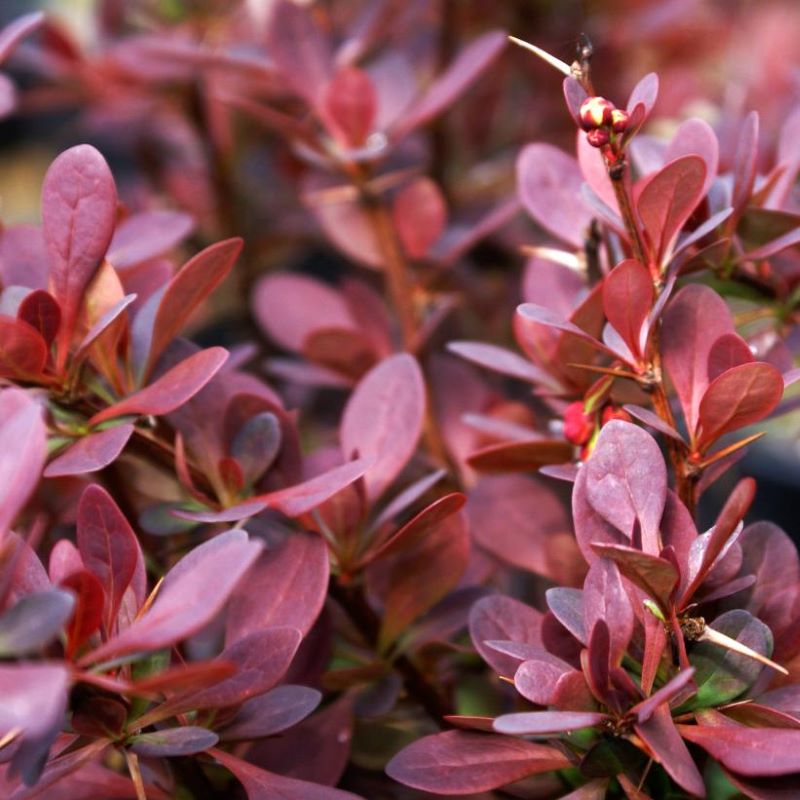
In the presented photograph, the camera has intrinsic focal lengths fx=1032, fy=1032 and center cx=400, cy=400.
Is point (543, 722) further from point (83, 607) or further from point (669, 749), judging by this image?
point (83, 607)

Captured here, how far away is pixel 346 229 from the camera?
A: 0.83 metres

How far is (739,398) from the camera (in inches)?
18.3

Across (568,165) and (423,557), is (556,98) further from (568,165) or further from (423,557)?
(423,557)

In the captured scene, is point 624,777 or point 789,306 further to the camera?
point 789,306

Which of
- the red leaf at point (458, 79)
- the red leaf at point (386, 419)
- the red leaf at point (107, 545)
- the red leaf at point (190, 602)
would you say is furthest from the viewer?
the red leaf at point (458, 79)

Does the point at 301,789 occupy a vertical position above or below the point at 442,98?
below

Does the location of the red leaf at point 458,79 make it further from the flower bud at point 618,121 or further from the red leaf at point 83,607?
the red leaf at point 83,607

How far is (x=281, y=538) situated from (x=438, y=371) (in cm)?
26

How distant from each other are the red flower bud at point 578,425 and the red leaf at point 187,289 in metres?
0.19

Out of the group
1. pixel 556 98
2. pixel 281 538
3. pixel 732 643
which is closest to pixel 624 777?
A: pixel 732 643

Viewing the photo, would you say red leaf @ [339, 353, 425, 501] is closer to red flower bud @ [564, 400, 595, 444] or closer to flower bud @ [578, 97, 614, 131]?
red flower bud @ [564, 400, 595, 444]

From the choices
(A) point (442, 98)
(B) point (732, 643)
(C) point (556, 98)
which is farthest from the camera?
(C) point (556, 98)

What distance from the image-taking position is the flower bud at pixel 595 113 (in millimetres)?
443

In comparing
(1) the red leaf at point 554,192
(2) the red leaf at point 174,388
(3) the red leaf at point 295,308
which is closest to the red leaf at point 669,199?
(1) the red leaf at point 554,192
